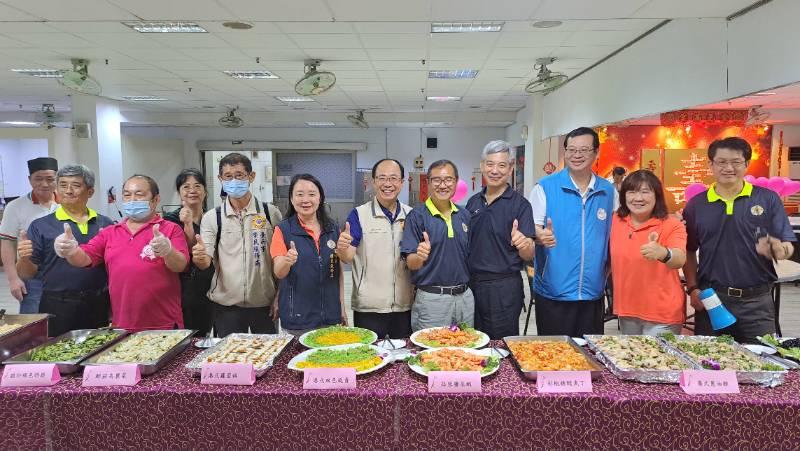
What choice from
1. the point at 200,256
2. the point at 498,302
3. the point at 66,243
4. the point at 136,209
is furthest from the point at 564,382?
the point at 66,243

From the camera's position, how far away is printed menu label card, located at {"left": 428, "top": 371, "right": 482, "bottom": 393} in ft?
5.45

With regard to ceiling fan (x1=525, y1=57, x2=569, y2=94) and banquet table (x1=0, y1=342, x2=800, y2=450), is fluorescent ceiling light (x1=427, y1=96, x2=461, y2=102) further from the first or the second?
banquet table (x1=0, y1=342, x2=800, y2=450)

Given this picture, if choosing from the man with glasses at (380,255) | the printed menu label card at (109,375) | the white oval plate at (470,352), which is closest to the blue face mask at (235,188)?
the man with glasses at (380,255)

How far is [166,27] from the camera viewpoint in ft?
15.1

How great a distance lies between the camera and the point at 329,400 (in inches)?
64.9

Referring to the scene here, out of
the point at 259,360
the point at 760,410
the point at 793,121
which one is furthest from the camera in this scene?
the point at 793,121

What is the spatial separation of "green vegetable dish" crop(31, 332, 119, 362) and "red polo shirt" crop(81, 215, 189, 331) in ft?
0.80

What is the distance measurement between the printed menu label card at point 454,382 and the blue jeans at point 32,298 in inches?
124

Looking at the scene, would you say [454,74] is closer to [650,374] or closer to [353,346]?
[353,346]

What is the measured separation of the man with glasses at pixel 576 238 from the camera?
2.44 meters

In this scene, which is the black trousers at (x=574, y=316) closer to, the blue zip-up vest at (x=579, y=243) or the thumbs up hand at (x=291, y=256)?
the blue zip-up vest at (x=579, y=243)

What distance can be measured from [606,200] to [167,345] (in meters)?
2.08

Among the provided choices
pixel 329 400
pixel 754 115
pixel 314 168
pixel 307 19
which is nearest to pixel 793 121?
pixel 754 115

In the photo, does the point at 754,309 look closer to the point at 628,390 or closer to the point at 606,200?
the point at 606,200
